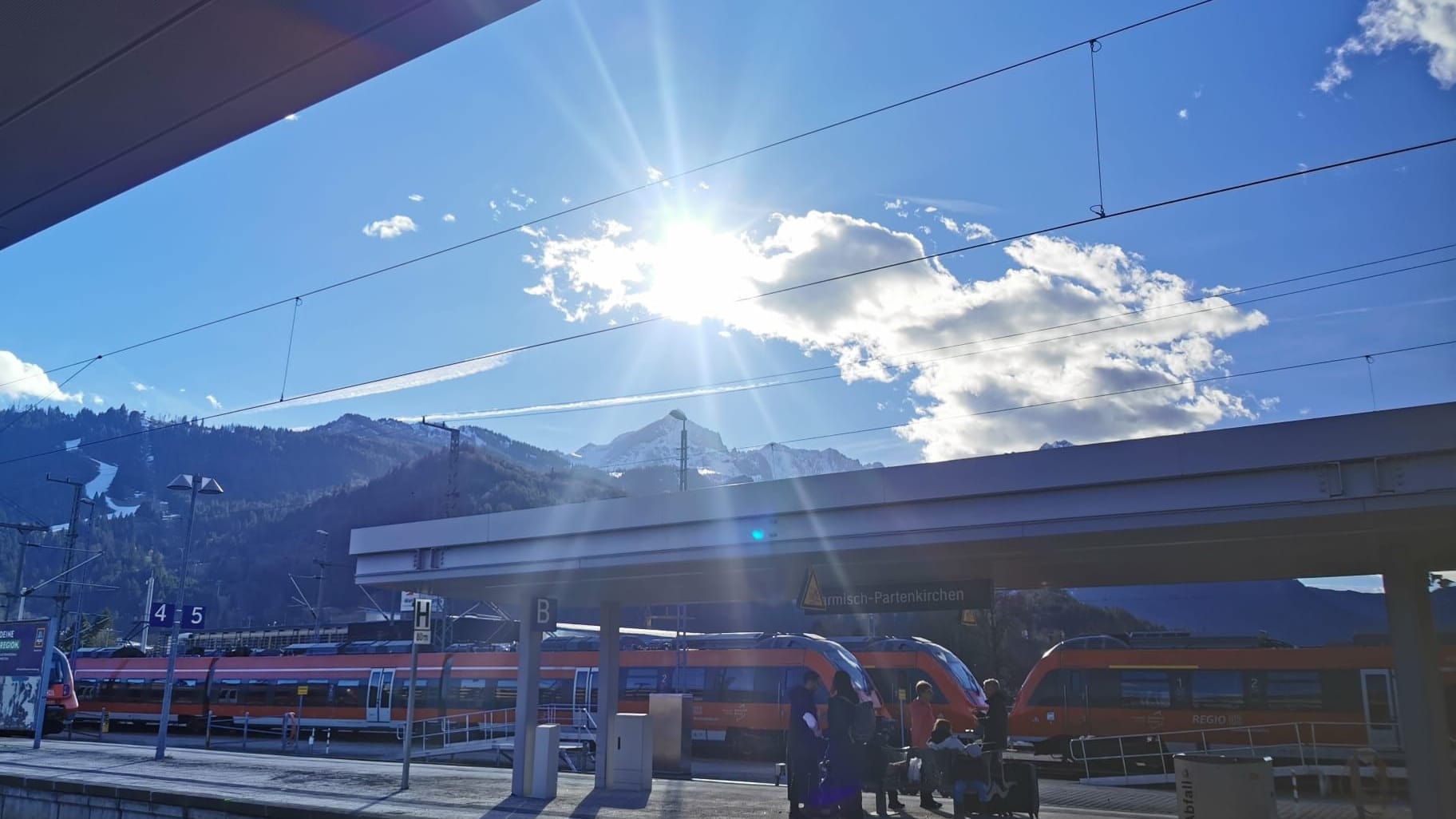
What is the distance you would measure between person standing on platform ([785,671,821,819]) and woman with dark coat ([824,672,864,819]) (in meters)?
0.20

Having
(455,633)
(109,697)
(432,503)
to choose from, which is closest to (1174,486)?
(455,633)

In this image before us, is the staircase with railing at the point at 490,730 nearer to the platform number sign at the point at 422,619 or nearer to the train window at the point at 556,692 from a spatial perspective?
the train window at the point at 556,692

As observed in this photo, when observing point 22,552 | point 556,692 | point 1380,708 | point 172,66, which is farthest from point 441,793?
point 22,552

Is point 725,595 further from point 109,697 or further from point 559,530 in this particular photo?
point 109,697

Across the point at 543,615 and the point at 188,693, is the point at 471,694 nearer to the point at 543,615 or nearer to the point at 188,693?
the point at 188,693

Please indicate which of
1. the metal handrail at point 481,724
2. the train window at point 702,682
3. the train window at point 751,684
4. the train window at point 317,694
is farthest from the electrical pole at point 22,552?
the train window at point 751,684

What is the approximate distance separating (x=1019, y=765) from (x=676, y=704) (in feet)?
28.0

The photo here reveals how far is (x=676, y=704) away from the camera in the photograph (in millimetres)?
19922

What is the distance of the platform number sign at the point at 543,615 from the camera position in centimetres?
1577

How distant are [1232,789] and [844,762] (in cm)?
379

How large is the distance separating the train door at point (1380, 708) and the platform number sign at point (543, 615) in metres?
17.3

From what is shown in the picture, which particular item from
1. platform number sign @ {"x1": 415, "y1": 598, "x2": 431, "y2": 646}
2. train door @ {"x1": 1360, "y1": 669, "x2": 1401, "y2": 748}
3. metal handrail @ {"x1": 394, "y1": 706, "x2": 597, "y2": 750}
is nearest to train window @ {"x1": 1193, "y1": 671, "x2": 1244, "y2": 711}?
train door @ {"x1": 1360, "y1": 669, "x2": 1401, "y2": 748}

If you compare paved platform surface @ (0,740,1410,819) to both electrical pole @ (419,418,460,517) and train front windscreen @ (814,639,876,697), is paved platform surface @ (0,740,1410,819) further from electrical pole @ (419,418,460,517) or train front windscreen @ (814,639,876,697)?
electrical pole @ (419,418,460,517)

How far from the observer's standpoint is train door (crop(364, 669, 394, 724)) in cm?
3528
